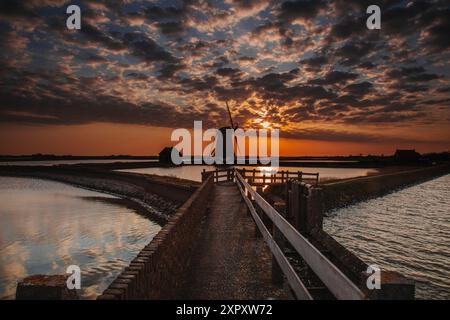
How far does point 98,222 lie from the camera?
26562 millimetres

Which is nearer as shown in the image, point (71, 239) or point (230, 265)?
point (230, 265)

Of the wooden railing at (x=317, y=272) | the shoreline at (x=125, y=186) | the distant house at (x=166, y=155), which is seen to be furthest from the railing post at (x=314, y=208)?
the distant house at (x=166, y=155)

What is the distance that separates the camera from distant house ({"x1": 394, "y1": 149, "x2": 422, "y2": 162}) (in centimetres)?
12109

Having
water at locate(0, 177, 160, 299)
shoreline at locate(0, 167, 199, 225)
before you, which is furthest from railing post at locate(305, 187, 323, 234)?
shoreline at locate(0, 167, 199, 225)

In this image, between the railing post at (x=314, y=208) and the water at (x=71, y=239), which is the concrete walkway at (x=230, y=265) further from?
the water at (x=71, y=239)

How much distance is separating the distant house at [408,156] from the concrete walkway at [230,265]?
128752 mm

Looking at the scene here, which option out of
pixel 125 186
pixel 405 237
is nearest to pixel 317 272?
pixel 405 237

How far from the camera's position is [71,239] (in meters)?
20.7

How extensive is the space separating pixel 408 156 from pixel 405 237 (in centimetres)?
11903

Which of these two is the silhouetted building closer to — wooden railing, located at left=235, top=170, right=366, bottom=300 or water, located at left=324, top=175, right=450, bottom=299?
water, located at left=324, top=175, right=450, bottom=299

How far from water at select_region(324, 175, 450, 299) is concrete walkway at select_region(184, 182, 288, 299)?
6.82 meters

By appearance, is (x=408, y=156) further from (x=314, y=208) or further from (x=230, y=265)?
(x=230, y=265)
